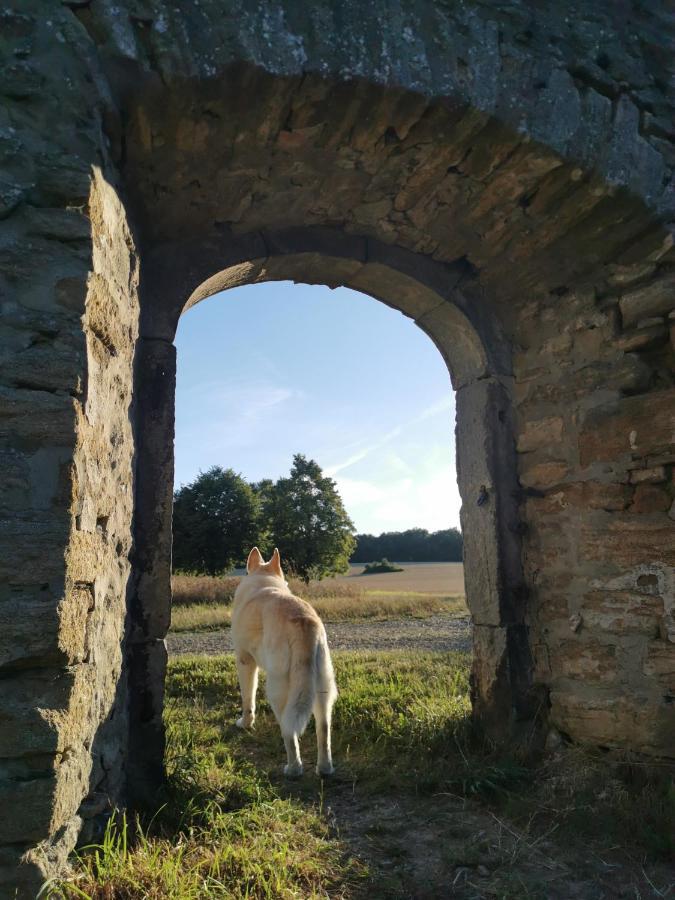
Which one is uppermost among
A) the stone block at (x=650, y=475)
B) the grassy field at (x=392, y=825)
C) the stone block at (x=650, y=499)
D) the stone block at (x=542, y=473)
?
the stone block at (x=542, y=473)

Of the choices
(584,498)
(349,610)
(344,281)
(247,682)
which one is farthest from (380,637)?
(344,281)

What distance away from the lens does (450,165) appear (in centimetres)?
338

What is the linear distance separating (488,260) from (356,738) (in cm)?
308

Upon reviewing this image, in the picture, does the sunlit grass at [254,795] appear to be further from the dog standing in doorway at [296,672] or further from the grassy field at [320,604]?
the grassy field at [320,604]

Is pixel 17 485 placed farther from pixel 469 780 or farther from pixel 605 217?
pixel 605 217

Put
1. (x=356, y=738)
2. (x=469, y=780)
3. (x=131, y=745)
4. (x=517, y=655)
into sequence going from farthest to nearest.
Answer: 1. (x=356, y=738)
2. (x=517, y=655)
3. (x=469, y=780)
4. (x=131, y=745)

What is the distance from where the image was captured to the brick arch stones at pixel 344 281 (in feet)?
7.40

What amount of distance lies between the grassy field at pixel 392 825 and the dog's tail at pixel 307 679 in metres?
0.31

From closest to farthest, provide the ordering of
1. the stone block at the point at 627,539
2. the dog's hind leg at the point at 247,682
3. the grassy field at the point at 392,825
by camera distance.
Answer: the grassy field at the point at 392,825 → the stone block at the point at 627,539 → the dog's hind leg at the point at 247,682

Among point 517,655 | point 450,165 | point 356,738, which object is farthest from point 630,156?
point 356,738

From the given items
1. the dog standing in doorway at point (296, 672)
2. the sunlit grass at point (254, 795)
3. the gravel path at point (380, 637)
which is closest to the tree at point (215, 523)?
the gravel path at point (380, 637)

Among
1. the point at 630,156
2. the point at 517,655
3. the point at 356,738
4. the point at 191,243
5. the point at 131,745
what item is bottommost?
the point at 356,738

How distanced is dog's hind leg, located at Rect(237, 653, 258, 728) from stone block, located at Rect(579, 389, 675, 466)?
2556mm

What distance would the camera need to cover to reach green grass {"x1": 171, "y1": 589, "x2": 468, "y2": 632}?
12375 millimetres
